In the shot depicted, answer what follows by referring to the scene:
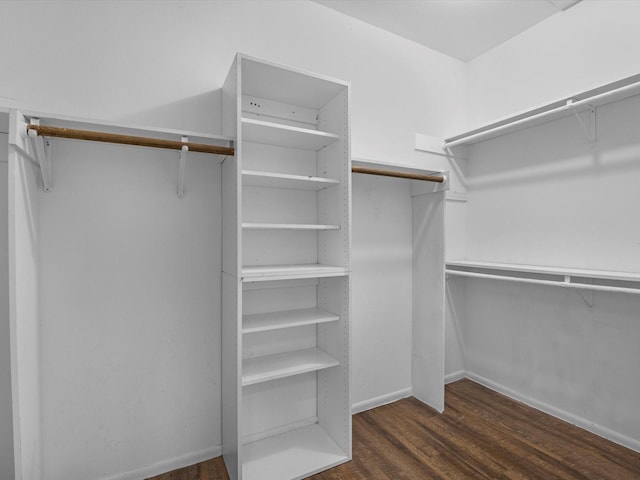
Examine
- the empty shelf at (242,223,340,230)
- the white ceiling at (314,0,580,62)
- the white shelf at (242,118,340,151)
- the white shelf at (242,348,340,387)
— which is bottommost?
the white shelf at (242,348,340,387)

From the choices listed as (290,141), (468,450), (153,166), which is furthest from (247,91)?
(468,450)

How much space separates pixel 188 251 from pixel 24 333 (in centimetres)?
77

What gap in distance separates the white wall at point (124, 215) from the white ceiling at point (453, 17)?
0.61 metres

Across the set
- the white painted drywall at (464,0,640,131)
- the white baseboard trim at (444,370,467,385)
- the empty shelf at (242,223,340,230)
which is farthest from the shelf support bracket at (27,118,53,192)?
the white baseboard trim at (444,370,467,385)

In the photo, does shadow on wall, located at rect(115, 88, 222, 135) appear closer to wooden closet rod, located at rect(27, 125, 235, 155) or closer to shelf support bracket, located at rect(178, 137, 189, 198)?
shelf support bracket, located at rect(178, 137, 189, 198)

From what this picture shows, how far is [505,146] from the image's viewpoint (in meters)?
2.71

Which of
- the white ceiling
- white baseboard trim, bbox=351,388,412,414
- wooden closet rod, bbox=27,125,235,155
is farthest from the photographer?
white baseboard trim, bbox=351,388,412,414

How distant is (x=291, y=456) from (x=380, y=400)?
90 cm

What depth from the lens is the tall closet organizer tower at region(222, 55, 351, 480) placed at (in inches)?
69.2

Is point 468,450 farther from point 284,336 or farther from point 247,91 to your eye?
point 247,91

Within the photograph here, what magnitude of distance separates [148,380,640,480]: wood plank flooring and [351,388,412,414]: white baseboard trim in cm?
4

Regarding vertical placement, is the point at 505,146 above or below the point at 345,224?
above

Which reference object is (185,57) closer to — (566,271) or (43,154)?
(43,154)

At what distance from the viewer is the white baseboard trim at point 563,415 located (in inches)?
79.7
